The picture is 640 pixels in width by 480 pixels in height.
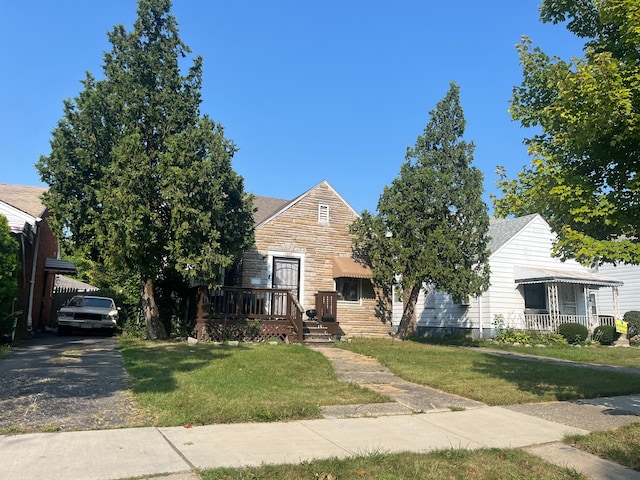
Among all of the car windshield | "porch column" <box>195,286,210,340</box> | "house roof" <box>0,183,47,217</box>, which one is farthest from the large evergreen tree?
the car windshield

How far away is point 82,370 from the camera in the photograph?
9016 mm

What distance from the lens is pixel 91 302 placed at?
58.0 ft

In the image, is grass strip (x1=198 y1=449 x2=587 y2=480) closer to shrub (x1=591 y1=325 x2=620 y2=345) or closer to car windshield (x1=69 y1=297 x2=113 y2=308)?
car windshield (x1=69 y1=297 x2=113 y2=308)

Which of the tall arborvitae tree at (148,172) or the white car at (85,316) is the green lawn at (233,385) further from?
the white car at (85,316)

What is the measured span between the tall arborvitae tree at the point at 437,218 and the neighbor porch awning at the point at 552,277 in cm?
391

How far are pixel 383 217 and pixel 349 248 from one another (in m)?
2.05

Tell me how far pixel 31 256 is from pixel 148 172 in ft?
21.0

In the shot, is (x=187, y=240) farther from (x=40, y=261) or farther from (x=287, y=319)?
(x=40, y=261)

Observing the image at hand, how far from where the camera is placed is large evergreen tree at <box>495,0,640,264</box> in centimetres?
580

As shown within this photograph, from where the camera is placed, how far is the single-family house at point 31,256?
1430 centimetres

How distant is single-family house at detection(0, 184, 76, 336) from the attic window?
29.9 feet

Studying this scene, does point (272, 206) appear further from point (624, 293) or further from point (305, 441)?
point (624, 293)

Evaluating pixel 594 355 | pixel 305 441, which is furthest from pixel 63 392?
pixel 594 355

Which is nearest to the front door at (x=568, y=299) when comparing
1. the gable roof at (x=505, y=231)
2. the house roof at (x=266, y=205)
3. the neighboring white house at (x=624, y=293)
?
the neighboring white house at (x=624, y=293)
